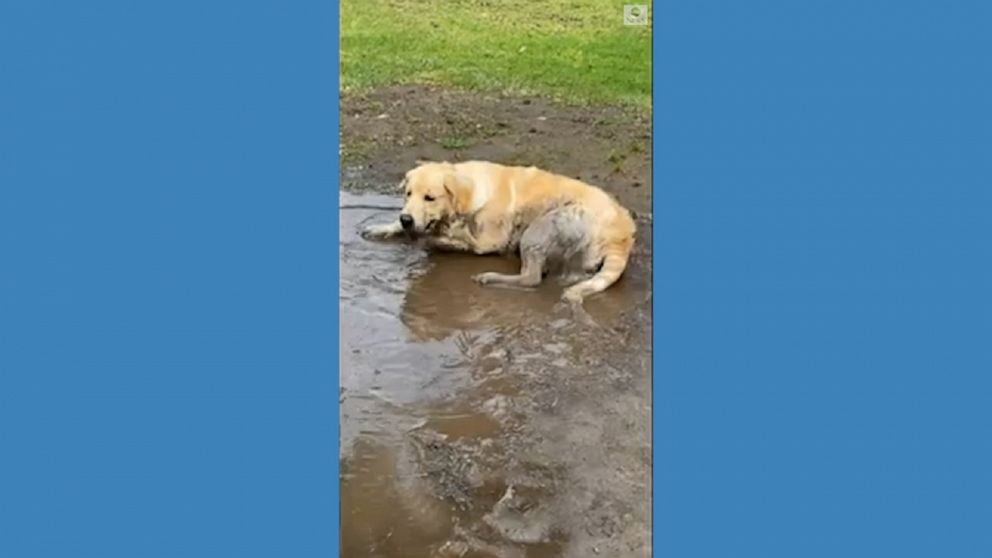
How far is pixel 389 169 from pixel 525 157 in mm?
620

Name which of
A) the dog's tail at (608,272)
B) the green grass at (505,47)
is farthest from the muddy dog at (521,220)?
the green grass at (505,47)

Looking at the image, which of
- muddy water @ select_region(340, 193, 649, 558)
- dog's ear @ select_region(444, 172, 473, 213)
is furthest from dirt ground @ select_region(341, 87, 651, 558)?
dog's ear @ select_region(444, 172, 473, 213)

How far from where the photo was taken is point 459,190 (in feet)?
18.9

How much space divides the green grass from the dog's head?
0.40 m

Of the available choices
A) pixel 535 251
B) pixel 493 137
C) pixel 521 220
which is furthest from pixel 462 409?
pixel 493 137

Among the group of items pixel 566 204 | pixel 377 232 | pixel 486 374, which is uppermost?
pixel 566 204

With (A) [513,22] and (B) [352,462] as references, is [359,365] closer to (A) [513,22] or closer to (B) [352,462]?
(B) [352,462]

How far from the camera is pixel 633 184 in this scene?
217 inches

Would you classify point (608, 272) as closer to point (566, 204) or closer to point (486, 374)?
point (566, 204)

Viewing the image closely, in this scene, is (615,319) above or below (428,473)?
above

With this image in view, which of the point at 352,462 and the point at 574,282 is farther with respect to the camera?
the point at 574,282

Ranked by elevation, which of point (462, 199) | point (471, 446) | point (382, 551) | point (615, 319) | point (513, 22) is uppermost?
point (513, 22)

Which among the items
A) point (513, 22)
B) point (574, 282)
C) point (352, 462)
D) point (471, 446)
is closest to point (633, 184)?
point (574, 282)

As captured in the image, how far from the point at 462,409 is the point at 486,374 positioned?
0.19m
